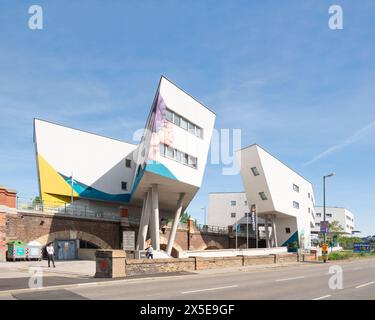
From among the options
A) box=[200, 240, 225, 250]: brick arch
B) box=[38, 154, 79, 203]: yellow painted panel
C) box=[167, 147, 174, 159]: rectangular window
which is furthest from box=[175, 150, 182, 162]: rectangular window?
box=[200, 240, 225, 250]: brick arch

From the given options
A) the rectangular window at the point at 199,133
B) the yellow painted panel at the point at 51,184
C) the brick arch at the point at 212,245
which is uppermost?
the rectangular window at the point at 199,133

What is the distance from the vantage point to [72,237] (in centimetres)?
3894

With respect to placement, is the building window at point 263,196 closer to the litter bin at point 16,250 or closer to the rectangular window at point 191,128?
the rectangular window at point 191,128

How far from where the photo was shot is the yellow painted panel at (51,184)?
1800 inches

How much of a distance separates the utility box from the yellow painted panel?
85.1ft

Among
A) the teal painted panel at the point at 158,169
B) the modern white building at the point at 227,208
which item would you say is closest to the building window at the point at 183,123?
the teal painted panel at the point at 158,169

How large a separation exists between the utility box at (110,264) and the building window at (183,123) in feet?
55.8

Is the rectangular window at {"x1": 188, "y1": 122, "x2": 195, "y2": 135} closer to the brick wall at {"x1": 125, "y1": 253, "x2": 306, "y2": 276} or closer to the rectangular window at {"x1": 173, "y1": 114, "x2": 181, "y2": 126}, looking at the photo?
the rectangular window at {"x1": 173, "y1": 114, "x2": 181, "y2": 126}

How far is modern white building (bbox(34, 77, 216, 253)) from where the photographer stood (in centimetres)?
3612

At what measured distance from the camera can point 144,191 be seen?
42.5 meters

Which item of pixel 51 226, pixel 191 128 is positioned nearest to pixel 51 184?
pixel 51 226
